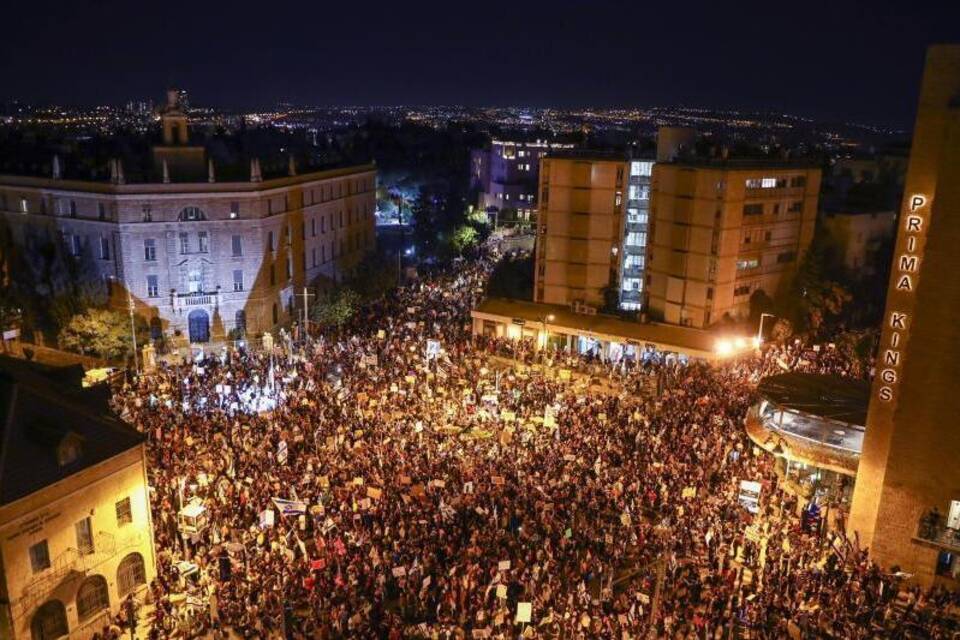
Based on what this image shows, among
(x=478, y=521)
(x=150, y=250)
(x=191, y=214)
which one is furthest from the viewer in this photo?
(x=191, y=214)

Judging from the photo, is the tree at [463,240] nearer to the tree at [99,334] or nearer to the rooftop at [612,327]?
the rooftop at [612,327]

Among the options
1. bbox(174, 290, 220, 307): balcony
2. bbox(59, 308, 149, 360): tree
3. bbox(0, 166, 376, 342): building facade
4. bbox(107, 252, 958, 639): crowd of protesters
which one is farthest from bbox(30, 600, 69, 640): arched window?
bbox(174, 290, 220, 307): balcony

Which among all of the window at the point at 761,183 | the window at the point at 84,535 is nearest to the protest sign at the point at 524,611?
the window at the point at 84,535

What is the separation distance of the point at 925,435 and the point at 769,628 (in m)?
7.95

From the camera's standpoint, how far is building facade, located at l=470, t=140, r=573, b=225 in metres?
101

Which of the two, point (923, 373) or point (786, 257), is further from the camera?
point (786, 257)

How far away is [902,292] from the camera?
72.2ft

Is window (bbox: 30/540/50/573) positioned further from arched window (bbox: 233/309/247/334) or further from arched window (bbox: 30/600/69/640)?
arched window (bbox: 233/309/247/334)

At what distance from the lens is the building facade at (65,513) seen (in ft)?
58.3

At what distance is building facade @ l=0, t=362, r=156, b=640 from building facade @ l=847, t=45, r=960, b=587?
68.0 feet

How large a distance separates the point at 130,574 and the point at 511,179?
9251 cm

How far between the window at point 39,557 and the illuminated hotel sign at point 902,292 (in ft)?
73.8

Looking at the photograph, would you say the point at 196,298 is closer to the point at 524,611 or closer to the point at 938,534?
the point at 524,611

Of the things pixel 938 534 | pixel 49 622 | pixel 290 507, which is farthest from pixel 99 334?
pixel 938 534
